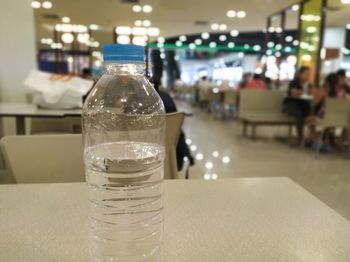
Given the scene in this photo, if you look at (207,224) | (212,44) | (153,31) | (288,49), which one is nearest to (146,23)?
(153,31)

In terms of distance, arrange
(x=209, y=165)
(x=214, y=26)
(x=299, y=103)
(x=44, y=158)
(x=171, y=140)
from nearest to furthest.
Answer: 1. (x=44, y=158)
2. (x=171, y=140)
3. (x=209, y=165)
4. (x=299, y=103)
5. (x=214, y=26)

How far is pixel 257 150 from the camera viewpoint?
18.2 ft

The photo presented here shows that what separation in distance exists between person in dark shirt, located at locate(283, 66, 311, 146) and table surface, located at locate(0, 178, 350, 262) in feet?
17.0

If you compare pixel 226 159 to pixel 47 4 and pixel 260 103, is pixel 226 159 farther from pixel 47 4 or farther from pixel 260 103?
pixel 47 4

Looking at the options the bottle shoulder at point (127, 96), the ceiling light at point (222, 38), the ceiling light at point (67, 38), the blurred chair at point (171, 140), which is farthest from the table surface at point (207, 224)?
the ceiling light at point (222, 38)

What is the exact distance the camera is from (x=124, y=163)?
95cm

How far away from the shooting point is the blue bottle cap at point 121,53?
0.66m

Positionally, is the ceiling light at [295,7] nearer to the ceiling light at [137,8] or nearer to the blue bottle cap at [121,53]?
the ceiling light at [137,8]

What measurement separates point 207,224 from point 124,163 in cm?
28

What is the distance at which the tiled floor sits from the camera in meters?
3.64

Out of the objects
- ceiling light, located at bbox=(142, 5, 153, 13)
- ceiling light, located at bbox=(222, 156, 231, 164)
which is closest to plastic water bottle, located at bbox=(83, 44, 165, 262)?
Answer: ceiling light, located at bbox=(222, 156, 231, 164)

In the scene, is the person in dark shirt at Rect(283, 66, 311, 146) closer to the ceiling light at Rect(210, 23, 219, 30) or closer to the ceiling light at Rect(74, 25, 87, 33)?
the ceiling light at Rect(210, 23, 219, 30)

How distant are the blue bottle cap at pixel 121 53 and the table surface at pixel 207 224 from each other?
1.31ft

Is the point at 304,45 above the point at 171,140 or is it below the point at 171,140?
above
